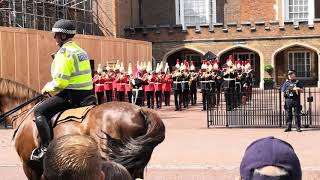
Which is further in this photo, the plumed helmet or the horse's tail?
the plumed helmet

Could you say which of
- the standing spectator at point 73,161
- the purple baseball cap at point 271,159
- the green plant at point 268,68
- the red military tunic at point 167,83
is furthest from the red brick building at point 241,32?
the purple baseball cap at point 271,159

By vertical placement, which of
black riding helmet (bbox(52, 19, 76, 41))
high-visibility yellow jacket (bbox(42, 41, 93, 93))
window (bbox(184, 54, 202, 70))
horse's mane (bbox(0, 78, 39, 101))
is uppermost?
window (bbox(184, 54, 202, 70))

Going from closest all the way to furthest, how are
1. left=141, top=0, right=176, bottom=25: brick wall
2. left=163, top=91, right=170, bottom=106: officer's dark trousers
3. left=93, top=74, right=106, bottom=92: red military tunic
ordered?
left=93, top=74, right=106, bottom=92: red military tunic < left=163, top=91, right=170, bottom=106: officer's dark trousers < left=141, top=0, right=176, bottom=25: brick wall

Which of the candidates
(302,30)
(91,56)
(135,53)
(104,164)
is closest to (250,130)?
(91,56)

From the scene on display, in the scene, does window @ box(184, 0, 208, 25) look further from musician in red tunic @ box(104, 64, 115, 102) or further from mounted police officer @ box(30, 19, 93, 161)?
mounted police officer @ box(30, 19, 93, 161)

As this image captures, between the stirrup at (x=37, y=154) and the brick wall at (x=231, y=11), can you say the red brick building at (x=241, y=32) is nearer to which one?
the brick wall at (x=231, y=11)

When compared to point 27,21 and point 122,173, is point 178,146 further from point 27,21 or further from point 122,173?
point 27,21

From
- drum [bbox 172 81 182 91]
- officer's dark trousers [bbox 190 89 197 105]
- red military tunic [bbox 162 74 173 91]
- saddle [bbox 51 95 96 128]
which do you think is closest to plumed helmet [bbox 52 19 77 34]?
saddle [bbox 51 95 96 128]

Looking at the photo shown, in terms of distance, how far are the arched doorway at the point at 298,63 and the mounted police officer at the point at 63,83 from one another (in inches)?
1385

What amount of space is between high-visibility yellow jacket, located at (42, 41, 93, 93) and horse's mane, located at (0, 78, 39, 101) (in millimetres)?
736

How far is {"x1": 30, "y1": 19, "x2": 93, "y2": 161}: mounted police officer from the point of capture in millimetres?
6453

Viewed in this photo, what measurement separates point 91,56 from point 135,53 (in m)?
7.63

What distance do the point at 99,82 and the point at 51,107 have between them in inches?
680

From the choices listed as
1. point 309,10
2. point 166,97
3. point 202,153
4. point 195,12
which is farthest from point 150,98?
point 309,10
